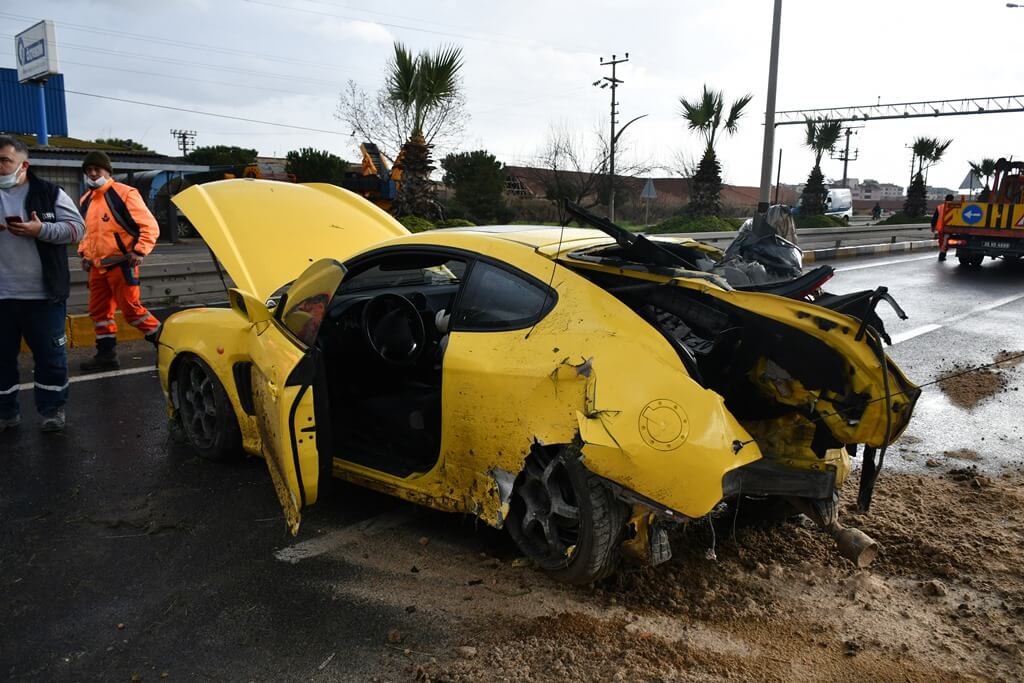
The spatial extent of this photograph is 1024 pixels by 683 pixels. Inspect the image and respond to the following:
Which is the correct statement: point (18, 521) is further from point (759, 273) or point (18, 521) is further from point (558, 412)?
point (759, 273)

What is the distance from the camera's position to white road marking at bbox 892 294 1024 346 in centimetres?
878

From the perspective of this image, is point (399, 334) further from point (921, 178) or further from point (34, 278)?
point (921, 178)

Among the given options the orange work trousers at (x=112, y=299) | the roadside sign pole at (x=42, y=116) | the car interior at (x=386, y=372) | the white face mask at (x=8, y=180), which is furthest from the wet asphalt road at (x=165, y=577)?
the roadside sign pole at (x=42, y=116)

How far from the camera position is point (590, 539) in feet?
9.61

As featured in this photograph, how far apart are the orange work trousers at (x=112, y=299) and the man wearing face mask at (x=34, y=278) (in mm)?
1683

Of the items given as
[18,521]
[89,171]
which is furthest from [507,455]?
[89,171]

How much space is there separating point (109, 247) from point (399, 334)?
13.7 feet

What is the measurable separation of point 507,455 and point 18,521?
8.52 feet

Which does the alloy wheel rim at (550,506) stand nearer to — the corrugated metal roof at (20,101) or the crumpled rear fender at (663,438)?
the crumpled rear fender at (663,438)

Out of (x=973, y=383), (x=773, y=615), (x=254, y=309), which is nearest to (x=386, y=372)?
(x=254, y=309)

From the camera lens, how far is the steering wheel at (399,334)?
3869mm

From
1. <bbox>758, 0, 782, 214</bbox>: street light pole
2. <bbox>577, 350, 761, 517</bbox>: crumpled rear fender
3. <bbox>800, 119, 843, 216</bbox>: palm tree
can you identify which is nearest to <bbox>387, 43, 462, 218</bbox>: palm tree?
<bbox>758, 0, 782, 214</bbox>: street light pole

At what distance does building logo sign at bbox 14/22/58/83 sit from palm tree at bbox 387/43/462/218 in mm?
12345

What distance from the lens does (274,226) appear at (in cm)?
461
